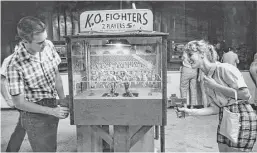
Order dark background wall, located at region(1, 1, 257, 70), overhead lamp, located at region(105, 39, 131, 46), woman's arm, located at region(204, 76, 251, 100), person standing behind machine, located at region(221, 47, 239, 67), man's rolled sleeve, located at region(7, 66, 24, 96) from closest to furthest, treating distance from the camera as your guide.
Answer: man's rolled sleeve, located at region(7, 66, 24, 96) → woman's arm, located at region(204, 76, 251, 100) → overhead lamp, located at region(105, 39, 131, 46) → person standing behind machine, located at region(221, 47, 239, 67) → dark background wall, located at region(1, 1, 257, 70)

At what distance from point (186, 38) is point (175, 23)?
39cm

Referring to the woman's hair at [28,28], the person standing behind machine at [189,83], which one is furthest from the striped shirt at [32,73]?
the person standing behind machine at [189,83]

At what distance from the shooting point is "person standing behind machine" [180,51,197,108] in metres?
4.86

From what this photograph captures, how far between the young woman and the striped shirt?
1053mm

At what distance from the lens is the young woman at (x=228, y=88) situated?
179 cm

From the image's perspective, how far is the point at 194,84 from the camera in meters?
5.00

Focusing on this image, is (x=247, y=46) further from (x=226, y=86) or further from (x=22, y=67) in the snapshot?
(x=22, y=67)

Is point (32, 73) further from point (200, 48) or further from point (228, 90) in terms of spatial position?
point (228, 90)

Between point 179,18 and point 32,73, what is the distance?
3983 millimetres

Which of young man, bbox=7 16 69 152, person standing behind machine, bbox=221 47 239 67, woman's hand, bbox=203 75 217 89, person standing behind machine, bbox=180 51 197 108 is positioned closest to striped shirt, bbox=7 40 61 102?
young man, bbox=7 16 69 152

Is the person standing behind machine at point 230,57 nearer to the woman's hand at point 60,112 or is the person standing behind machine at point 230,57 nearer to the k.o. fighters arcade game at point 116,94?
the k.o. fighters arcade game at point 116,94

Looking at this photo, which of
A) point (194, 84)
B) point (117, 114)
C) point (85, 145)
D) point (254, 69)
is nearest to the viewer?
point (117, 114)

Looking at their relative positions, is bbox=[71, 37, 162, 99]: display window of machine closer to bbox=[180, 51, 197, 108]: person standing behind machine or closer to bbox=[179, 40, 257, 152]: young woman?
bbox=[179, 40, 257, 152]: young woman

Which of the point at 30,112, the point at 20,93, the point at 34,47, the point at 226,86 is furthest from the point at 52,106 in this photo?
the point at 226,86
